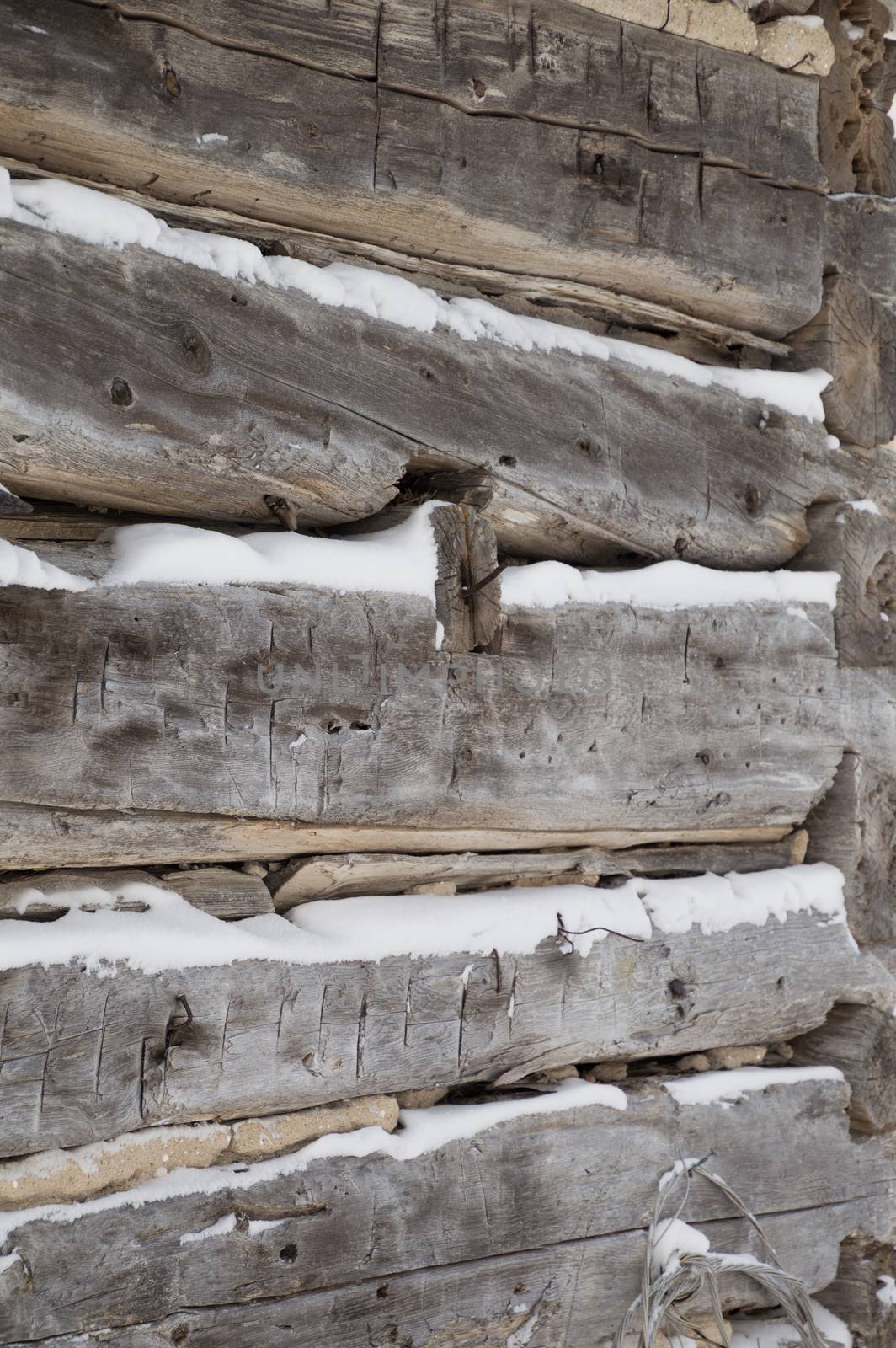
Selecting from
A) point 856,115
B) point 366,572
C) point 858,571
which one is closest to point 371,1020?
point 366,572

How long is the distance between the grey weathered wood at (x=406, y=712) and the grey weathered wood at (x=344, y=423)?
18 cm

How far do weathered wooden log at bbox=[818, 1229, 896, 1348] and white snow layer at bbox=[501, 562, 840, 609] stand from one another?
1397mm

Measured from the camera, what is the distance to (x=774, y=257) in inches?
103

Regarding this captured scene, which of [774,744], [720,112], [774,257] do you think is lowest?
[774,744]

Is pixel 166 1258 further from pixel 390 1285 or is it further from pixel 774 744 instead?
pixel 774 744

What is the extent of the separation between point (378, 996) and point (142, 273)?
1234 mm

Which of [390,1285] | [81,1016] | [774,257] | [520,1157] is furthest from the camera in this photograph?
[774,257]

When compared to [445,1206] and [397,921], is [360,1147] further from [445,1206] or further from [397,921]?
[397,921]

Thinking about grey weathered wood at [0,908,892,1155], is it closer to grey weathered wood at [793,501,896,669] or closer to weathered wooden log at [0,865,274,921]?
weathered wooden log at [0,865,274,921]

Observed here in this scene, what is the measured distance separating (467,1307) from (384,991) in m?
0.58

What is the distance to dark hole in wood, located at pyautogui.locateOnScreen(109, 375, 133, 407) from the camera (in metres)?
1.80

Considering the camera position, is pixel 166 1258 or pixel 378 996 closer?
pixel 166 1258

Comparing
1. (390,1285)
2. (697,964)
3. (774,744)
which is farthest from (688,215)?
(390,1285)

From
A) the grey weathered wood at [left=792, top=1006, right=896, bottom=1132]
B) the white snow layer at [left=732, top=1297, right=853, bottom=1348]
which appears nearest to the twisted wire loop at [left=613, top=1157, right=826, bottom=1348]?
the white snow layer at [left=732, top=1297, right=853, bottom=1348]
